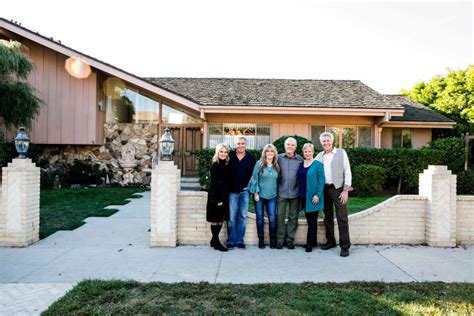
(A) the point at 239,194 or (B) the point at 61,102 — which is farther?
(B) the point at 61,102

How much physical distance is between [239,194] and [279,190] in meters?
0.65

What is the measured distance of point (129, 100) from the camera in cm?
1483

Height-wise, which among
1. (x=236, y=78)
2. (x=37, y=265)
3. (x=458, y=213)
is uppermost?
(x=236, y=78)

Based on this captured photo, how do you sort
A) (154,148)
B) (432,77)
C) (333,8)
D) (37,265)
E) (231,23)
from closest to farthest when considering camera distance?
1. (37,265)
2. (333,8)
3. (231,23)
4. (154,148)
5. (432,77)

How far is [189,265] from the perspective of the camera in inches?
Result: 197

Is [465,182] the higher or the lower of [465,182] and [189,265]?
the higher

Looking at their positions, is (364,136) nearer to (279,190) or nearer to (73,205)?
(279,190)

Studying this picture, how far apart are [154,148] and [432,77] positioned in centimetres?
2134

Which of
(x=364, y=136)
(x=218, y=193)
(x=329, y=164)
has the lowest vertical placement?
(x=218, y=193)

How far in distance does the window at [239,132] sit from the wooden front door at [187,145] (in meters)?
0.65

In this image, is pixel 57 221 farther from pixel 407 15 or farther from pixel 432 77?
pixel 432 77

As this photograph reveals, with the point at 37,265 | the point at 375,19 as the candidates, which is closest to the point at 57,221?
the point at 37,265

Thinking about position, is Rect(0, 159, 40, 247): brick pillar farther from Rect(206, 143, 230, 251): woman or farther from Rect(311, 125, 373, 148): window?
Rect(311, 125, 373, 148): window

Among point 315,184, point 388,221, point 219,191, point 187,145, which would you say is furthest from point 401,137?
point 219,191
